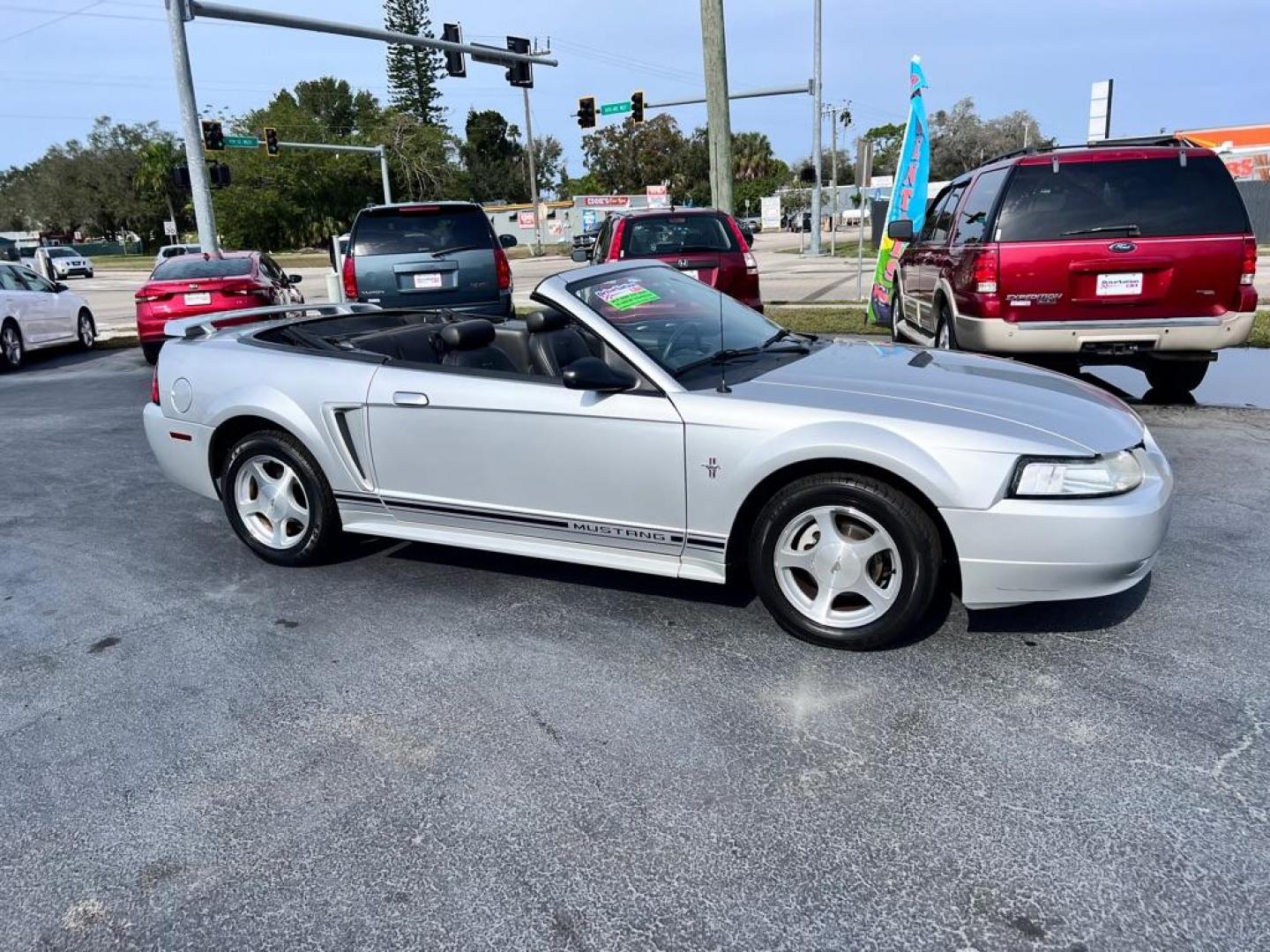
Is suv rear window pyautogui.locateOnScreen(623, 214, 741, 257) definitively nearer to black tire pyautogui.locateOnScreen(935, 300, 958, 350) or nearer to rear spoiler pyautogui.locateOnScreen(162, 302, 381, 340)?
black tire pyautogui.locateOnScreen(935, 300, 958, 350)

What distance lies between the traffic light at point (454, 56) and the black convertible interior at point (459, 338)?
64.2ft

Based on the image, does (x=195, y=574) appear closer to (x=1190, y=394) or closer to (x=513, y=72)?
(x=1190, y=394)

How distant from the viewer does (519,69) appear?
2519cm

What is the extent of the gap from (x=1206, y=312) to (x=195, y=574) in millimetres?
6704

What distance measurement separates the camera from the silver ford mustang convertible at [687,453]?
3244 mm

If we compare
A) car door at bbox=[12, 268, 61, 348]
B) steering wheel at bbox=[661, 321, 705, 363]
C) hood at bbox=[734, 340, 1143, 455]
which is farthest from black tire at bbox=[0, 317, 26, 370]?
hood at bbox=[734, 340, 1143, 455]

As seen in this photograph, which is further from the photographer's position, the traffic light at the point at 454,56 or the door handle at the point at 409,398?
the traffic light at the point at 454,56

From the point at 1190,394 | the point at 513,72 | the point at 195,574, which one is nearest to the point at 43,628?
the point at 195,574

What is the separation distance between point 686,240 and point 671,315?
653 centimetres

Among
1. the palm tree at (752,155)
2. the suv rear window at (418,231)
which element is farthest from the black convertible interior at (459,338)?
the palm tree at (752,155)

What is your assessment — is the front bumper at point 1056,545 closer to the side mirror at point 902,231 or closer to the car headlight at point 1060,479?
the car headlight at point 1060,479

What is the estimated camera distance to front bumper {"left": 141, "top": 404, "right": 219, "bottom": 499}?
15.5ft

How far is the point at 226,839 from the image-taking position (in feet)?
8.55

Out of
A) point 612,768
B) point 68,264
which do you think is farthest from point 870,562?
point 68,264
